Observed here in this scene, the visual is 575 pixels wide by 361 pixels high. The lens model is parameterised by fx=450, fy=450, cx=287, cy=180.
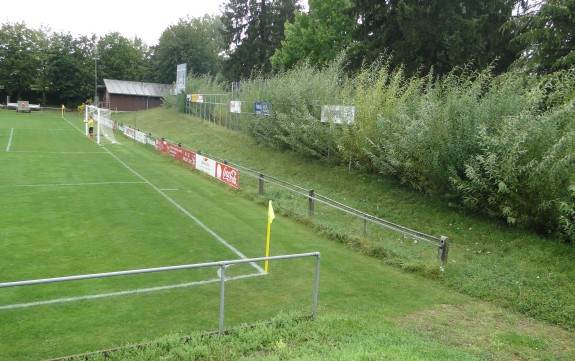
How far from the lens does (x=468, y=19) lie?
1022 inches

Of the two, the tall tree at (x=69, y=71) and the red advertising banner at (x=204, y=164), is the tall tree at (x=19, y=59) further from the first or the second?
the red advertising banner at (x=204, y=164)

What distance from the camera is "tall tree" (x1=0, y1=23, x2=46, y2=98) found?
7544 centimetres

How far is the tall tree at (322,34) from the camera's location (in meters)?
41.6

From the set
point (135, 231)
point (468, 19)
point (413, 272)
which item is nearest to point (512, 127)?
point (413, 272)

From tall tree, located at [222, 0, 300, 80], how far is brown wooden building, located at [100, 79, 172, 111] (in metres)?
13.3

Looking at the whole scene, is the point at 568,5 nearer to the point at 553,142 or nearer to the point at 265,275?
the point at 553,142

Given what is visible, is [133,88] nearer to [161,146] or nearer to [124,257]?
[161,146]

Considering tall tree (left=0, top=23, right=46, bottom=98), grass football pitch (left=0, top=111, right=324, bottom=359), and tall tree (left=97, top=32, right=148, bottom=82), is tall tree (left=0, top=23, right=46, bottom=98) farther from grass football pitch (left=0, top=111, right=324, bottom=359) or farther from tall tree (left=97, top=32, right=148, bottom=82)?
grass football pitch (left=0, top=111, right=324, bottom=359)

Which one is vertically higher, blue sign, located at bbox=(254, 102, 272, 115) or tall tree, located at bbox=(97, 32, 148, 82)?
tall tree, located at bbox=(97, 32, 148, 82)

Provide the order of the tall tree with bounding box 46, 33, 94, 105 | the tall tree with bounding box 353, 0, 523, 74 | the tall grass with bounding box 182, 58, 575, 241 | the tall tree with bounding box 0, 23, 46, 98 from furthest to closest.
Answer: the tall tree with bounding box 46, 33, 94, 105
the tall tree with bounding box 0, 23, 46, 98
the tall tree with bounding box 353, 0, 523, 74
the tall grass with bounding box 182, 58, 575, 241

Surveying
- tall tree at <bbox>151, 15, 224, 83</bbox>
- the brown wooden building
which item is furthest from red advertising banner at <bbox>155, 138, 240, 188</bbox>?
tall tree at <bbox>151, 15, 224, 83</bbox>

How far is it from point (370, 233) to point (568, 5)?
12.0m

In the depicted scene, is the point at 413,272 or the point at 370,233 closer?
the point at 413,272

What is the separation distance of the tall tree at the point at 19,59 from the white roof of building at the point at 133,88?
19125mm
